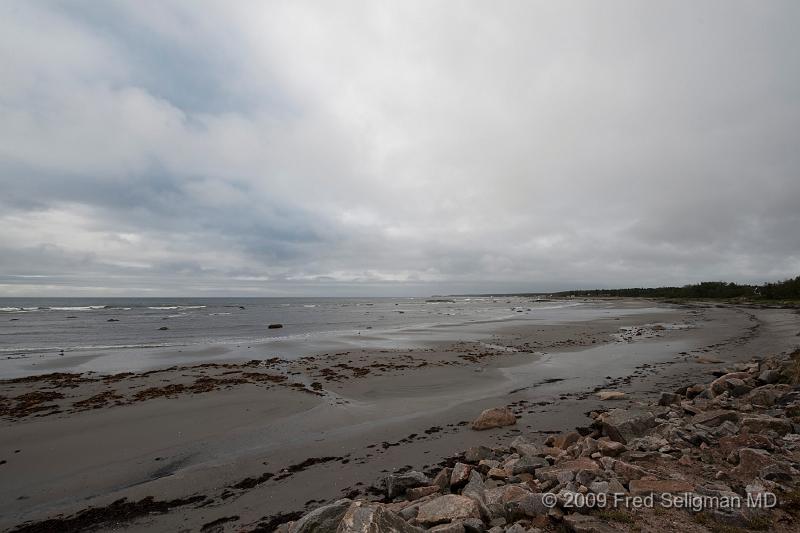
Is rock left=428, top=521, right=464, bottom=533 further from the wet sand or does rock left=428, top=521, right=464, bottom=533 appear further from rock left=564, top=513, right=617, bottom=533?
the wet sand

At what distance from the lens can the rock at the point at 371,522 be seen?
3992mm

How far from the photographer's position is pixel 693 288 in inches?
4318

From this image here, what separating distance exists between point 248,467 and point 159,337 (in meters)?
30.4

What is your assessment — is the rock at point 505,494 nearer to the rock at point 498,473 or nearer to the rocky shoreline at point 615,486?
the rocky shoreline at point 615,486

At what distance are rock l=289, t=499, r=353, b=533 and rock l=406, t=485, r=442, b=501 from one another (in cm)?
161

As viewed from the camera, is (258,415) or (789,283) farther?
(789,283)

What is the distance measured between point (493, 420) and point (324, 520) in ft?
20.4

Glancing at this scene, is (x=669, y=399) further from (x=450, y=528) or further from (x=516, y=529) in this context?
(x=450, y=528)

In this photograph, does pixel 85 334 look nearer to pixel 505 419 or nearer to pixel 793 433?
pixel 505 419

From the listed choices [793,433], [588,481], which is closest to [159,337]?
[588,481]

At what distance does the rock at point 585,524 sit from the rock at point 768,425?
16.1 ft

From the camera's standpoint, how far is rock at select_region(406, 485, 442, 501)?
6156 mm

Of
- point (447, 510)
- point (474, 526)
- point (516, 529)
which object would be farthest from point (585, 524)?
point (447, 510)

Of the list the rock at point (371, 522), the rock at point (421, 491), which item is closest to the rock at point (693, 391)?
the rock at point (421, 491)
